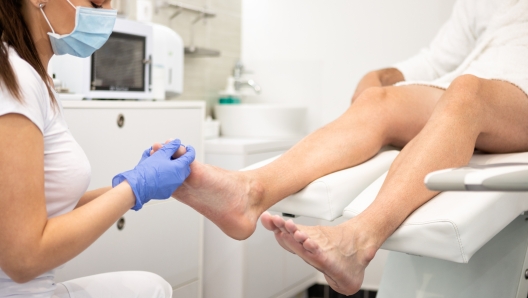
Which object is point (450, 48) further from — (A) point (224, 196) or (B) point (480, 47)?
(A) point (224, 196)

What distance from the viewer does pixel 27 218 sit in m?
0.85

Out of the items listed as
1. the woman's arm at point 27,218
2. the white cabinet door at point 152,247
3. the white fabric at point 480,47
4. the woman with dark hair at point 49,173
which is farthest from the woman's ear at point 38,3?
the white fabric at point 480,47

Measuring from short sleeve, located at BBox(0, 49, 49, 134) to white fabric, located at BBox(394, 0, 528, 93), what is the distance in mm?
1045

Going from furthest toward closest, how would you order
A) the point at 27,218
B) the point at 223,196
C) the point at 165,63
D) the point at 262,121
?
the point at 262,121 → the point at 165,63 → the point at 223,196 → the point at 27,218

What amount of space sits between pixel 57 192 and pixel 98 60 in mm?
932

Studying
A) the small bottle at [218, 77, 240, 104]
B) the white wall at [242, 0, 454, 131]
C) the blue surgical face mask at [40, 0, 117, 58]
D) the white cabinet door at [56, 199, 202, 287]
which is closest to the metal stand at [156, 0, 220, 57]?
the small bottle at [218, 77, 240, 104]

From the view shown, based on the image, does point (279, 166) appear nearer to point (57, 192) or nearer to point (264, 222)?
point (264, 222)

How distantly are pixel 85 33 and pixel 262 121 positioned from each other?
1682 millimetres

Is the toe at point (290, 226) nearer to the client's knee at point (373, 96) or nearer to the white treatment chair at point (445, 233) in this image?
the white treatment chair at point (445, 233)

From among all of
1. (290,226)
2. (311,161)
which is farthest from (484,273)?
(290,226)

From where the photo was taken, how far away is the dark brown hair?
886mm

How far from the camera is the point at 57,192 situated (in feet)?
3.28

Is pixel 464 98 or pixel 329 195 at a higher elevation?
pixel 464 98

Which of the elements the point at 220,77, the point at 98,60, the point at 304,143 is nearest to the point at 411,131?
the point at 304,143
